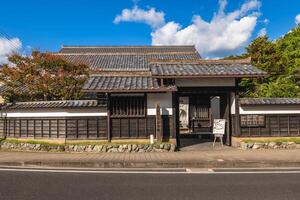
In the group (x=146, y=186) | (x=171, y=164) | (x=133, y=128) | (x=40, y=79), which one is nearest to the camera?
(x=146, y=186)

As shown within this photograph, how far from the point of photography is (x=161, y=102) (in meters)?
17.2

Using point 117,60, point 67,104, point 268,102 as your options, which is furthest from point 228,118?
point 117,60

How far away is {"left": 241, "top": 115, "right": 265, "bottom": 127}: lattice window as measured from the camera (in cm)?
1759

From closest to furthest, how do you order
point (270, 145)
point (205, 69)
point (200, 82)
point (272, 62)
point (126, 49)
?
1. point (270, 145)
2. point (200, 82)
3. point (205, 69)
4. point (272, 62)
5. point (126, 49)

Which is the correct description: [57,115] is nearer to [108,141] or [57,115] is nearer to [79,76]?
[108,141]

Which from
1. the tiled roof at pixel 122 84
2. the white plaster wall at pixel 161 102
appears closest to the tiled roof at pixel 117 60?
the tiled roof at pixel 122 84

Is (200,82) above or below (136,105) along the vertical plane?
above

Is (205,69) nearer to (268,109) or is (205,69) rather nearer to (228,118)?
(228,118)

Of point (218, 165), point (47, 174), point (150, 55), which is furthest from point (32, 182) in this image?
point (150, 55)

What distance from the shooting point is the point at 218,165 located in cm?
1230

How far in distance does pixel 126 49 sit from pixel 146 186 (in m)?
35.2

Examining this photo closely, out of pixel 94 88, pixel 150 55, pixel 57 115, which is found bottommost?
pixel 57 115

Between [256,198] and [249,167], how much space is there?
16.3 ft

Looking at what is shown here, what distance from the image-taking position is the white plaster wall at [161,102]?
17125 millimetres
